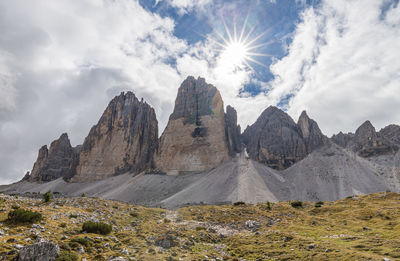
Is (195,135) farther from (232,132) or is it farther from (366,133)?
(366,133)

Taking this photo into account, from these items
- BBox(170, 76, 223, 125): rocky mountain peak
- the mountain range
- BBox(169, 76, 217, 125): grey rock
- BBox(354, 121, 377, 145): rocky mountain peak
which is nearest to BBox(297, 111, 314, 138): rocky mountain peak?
the mountain range

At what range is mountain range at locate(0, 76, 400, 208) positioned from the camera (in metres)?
97.8

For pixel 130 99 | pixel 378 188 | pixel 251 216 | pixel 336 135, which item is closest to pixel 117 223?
pixel 251 216

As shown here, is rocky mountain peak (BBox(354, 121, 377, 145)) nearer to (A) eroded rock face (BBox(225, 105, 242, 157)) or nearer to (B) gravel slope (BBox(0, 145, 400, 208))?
(B) gravel slope (BBox(0, 145, 400, 208))

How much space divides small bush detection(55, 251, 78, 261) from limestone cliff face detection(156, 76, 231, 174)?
112005 mm

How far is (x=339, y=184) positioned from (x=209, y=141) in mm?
68129

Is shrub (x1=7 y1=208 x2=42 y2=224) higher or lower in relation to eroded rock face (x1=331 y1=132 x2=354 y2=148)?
lower

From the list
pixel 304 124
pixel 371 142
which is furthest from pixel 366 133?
pixel 304 124

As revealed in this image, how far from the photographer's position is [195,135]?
136375 millimetres

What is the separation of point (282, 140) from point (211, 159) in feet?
172

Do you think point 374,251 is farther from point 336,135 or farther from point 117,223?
point 336,135

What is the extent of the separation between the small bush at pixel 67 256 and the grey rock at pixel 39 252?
12.7 inches

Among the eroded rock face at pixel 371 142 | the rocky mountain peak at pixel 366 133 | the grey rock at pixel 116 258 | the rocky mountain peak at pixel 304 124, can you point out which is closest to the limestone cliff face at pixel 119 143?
the rocky mountain peak at pixel 304 124

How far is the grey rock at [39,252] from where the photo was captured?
39.5ft
